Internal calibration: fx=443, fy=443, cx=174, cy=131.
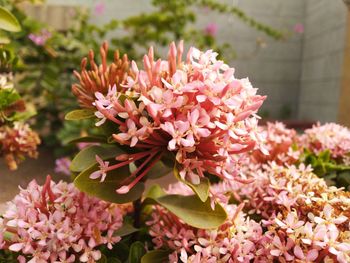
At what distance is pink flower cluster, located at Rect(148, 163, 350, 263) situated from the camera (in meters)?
0.55

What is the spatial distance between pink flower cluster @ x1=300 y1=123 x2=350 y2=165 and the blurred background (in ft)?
0.20

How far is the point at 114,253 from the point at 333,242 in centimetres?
33

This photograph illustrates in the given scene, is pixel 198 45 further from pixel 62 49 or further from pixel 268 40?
pixel 268 40

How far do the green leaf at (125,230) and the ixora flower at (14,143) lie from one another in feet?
1.10

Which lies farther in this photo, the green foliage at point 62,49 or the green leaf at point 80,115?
the green foliage at point 62,49

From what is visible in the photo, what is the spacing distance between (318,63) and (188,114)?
6.58 ft

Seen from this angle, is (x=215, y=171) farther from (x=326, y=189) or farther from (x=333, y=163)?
→ (x=333, y=163)

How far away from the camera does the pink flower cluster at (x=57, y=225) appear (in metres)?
0.58

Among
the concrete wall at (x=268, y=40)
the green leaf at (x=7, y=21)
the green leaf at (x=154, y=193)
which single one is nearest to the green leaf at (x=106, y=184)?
the green leaf at (x=154, y=193)

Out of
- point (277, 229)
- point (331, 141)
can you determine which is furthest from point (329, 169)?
point (277, 229)

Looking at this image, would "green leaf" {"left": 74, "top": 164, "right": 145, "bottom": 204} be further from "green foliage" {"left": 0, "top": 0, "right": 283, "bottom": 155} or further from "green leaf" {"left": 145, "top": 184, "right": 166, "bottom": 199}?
"green foliage" {"left": 0, "top": 0, "right": 283, "bottom": 155}

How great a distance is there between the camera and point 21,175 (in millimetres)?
901

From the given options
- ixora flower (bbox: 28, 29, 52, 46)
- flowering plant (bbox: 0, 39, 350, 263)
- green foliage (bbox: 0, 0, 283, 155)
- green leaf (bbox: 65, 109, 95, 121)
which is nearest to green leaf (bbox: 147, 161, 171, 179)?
flowering plant (bbox: 0, 39, 350, 263)

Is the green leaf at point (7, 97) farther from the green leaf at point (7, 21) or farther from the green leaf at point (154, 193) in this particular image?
the green leaf at point (154, 193)
